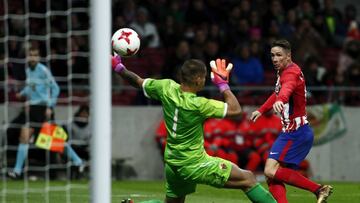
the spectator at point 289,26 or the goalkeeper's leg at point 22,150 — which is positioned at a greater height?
the spectator at point 289,26

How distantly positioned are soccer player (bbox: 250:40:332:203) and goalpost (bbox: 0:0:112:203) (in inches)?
83.9

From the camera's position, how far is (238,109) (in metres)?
9.41

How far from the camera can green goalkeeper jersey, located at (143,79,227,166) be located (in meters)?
9.52

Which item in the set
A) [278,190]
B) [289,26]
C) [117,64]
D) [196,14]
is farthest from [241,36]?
[117,64]

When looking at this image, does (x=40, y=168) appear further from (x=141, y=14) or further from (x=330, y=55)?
(x=330, y=55)

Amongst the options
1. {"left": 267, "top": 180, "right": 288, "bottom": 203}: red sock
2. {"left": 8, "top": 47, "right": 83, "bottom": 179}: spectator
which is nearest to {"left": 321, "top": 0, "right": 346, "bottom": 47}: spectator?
{"left": 8, "top": 47, "right": 83, "bottom": 179}: spectator

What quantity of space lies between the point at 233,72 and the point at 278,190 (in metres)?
9.06

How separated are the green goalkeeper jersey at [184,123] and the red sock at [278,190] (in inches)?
59.1

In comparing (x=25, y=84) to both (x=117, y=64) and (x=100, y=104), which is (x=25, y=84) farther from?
(x=100, y=104)

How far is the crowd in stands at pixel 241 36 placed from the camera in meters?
19.7

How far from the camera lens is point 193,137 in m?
9.63

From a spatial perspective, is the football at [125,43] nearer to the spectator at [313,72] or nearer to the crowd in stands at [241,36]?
the crowd in stands at [241,36]

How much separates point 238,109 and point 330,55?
12612 millimetres

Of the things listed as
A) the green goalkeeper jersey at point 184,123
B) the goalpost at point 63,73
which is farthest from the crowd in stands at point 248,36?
the green goalkeeper jersey at point 184,123
